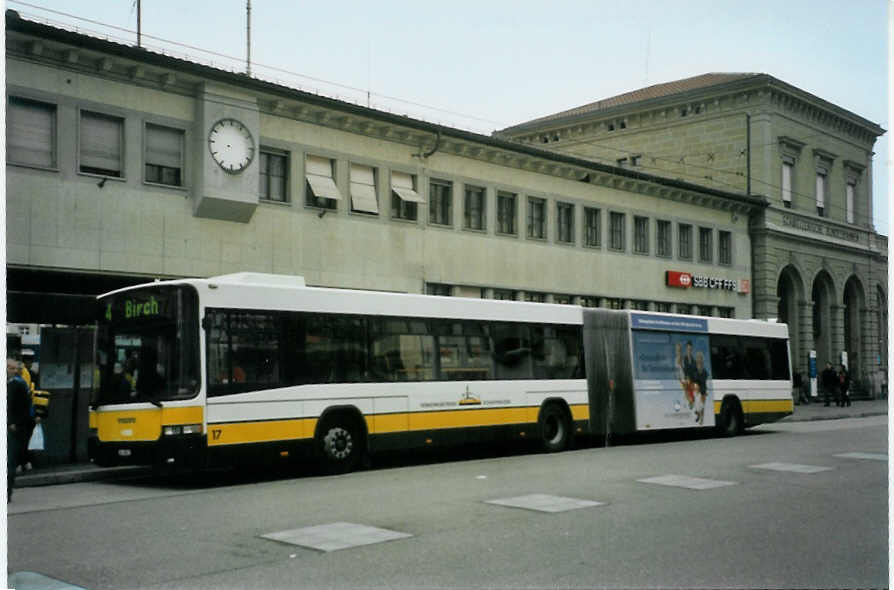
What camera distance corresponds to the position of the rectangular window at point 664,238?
133ft

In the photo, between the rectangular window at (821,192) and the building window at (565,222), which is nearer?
the building window at (565,222)

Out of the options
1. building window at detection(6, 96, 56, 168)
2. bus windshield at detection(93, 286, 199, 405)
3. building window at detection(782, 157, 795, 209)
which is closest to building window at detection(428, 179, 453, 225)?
building window at detection(6, 96, 56, 168)

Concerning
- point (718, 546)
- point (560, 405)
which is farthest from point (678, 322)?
point (718, 546)

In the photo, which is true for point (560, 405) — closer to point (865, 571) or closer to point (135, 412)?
point (135, 412)

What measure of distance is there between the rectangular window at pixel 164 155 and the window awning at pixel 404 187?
705 centimetres

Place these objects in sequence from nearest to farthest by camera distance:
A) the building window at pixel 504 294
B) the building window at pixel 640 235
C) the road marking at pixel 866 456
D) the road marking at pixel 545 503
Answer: the road marking at pixel 545 503, the road marking at pixel 866 456, the building window at pixel 504 294, the building window at pixel 640 235

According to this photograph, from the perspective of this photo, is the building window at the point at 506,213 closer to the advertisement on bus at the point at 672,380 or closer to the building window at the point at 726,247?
the advertisement on bus at the point at 672,380

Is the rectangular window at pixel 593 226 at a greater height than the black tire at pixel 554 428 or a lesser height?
greater

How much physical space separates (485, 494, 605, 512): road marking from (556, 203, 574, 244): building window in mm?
24047

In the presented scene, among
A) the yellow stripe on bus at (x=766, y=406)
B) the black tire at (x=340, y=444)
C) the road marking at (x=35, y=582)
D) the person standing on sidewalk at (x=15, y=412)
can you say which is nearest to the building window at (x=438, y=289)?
the yellow stripe on bus at (x=766, y=406)

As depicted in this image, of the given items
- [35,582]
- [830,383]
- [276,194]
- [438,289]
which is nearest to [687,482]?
[35,582]

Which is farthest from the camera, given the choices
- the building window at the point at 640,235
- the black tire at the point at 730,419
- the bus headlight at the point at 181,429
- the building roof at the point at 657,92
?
the building roof at the point at 657,92

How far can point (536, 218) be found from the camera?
35.0 meters

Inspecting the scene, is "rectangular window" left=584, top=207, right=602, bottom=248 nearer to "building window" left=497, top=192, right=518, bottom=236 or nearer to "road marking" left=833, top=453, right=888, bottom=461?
"building window" left=497, top=192, right=518, bottom=236
